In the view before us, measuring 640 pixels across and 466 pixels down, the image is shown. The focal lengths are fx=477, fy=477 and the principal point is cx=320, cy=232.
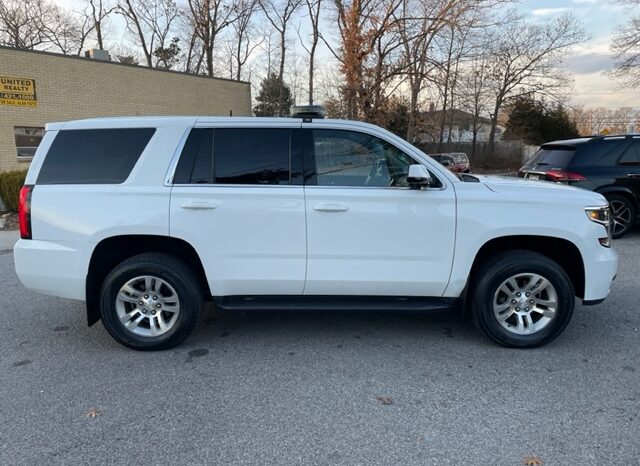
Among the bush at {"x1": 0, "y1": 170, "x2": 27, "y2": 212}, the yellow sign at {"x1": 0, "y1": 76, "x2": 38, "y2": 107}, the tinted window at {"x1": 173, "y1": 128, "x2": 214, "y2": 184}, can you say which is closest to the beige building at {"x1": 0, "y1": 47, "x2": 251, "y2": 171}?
the yellow sign at {"x1": 0, "y1": 76, "x2": 38, "y2": 107}

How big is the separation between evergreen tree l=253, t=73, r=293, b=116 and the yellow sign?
21.3m

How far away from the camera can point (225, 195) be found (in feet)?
12.6

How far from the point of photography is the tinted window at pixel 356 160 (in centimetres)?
394

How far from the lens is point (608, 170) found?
8.32 meters

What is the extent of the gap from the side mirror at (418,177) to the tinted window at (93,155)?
2.15 m

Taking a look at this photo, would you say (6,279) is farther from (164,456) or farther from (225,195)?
(164,456)

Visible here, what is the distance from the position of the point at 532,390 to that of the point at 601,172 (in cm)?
640

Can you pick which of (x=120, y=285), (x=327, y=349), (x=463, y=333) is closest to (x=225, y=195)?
(x=120, y=285)

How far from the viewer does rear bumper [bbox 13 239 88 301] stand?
3879 mm

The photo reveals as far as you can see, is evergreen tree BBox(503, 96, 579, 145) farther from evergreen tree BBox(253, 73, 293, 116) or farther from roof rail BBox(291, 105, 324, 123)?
roof rail BBox(291, 105, 324, 123)

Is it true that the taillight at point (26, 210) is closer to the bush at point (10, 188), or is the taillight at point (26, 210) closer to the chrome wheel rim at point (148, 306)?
the chrome wheel rim at point (148, 306)

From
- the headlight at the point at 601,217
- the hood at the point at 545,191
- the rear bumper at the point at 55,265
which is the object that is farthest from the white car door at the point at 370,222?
the rear bumper at the point at 55,265

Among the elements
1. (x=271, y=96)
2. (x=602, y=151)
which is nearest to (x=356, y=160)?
(x=602, y=151)

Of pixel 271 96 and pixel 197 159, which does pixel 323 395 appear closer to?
pixel 197 159
